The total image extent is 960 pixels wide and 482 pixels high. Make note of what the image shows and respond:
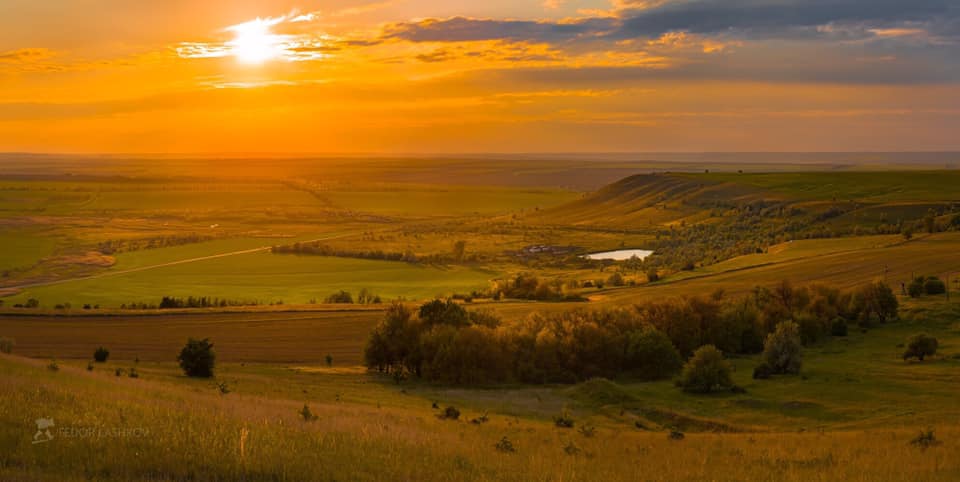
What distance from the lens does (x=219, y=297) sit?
80000 millimetres

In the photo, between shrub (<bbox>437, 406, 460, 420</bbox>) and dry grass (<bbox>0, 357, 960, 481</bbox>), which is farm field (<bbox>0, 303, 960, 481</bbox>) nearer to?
dry grass (<bbox>0, 357, 960, 481</bbox>)

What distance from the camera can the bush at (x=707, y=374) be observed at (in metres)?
39.8

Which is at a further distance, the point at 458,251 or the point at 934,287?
the point at 458,251

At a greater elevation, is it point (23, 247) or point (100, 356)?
point (23, 247)

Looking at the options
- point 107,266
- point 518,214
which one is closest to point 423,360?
point 107,266

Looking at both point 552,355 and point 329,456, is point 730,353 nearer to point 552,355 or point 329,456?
point 552,355

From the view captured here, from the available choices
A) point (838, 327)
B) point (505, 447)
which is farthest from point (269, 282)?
point (505, 447)

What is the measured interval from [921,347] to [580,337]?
62.5 feet

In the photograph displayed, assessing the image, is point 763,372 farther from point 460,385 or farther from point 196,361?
point 196,361

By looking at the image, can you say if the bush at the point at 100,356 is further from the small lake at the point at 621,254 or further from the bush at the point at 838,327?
the small lake at the point at 621,254

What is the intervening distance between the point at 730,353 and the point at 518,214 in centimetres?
13342

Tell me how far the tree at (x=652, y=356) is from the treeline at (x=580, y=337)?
60 mm

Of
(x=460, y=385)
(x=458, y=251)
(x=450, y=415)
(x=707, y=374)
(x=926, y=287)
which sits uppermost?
(x=926, y=287)
